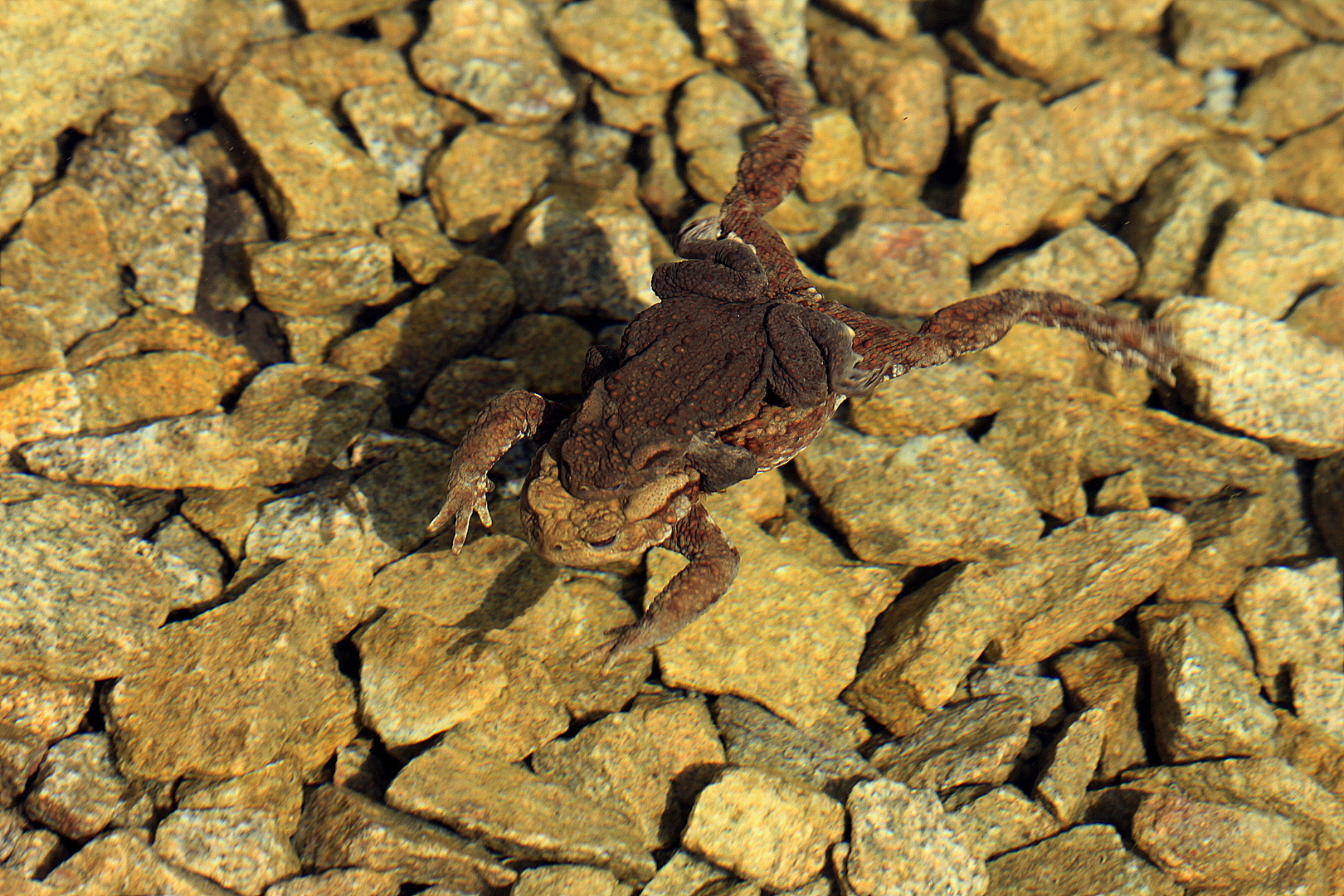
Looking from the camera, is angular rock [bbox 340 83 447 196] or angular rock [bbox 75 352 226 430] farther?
angular rock [bbox 340 83 447 196]

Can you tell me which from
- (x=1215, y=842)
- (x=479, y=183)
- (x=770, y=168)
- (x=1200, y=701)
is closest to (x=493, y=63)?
(x=479, y=183)

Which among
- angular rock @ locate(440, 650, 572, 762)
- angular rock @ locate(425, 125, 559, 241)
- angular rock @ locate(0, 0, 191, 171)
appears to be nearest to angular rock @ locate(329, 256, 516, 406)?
angular rock @ locate(425, 125, 559, 241)

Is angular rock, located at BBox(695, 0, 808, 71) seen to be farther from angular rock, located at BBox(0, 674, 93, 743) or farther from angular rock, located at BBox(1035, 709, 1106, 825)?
angular rock, located at BBox(0, 674, 93, 743)

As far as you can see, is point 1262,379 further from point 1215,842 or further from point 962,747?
point 962,747

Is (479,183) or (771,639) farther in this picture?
(479,183)

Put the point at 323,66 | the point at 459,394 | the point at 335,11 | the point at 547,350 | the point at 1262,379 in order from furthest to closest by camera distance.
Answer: the point at 335,11, the point at 323,66, the point at 1262,379, the point at 547,350, the point at 459,394
